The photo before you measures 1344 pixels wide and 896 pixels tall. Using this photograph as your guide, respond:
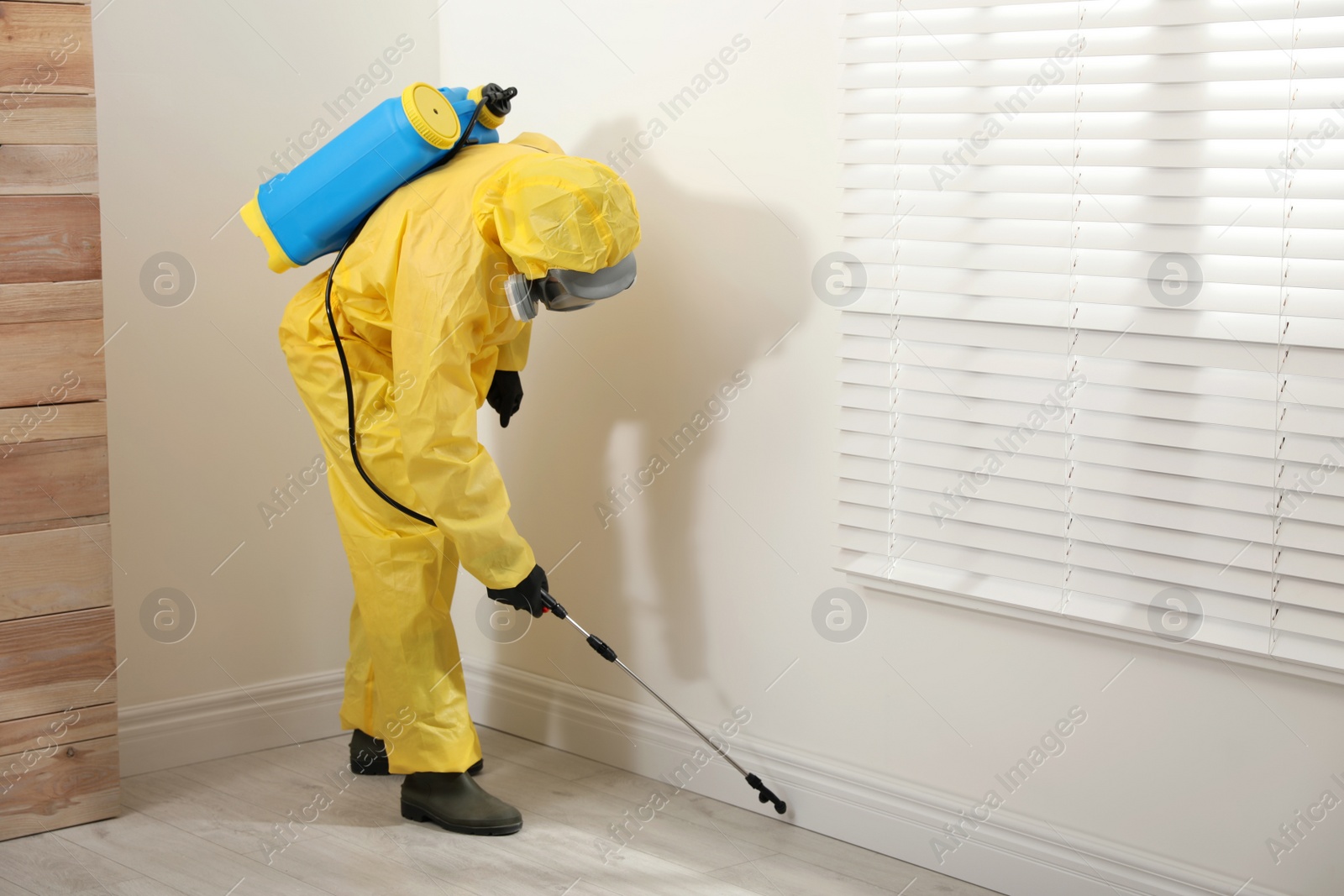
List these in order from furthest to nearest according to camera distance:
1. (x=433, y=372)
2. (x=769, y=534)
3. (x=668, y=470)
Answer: (x=668, y=470) < (x=769, y=534) < (x=433, y=372)

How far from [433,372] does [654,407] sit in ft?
2.00

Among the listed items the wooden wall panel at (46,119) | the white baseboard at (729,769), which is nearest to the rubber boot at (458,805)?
the white baseboard at (729,769)

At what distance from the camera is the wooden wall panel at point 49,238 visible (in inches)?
83.6

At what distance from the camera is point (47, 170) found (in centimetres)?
214

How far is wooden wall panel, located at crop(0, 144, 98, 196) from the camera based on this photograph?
6.94ft

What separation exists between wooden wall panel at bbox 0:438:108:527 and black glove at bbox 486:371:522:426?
755 millimetres

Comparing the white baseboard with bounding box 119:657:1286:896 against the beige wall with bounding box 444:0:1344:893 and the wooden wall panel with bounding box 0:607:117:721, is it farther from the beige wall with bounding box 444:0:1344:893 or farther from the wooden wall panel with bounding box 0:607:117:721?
the wooden wall panel with bounding box 0:607:117:721

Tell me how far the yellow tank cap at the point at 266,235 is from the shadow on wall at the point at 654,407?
2.11ft

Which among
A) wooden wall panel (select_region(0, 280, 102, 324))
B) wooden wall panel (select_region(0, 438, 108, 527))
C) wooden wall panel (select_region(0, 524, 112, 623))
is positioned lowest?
wooden wall panel (select_region(0, 524, 112, 623))

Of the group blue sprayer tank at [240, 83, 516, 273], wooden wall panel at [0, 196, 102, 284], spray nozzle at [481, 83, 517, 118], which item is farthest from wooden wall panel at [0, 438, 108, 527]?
spray nozzle at [481, 83, 517, 118]

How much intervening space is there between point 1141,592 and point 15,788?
6.71ft

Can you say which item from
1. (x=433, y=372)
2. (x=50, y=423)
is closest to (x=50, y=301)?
(x=50, y=423)

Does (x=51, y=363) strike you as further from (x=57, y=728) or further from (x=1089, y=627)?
(x=1089, y=627)

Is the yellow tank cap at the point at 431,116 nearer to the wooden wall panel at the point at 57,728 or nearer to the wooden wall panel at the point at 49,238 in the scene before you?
the wooden wall panel at the point at 49,238
